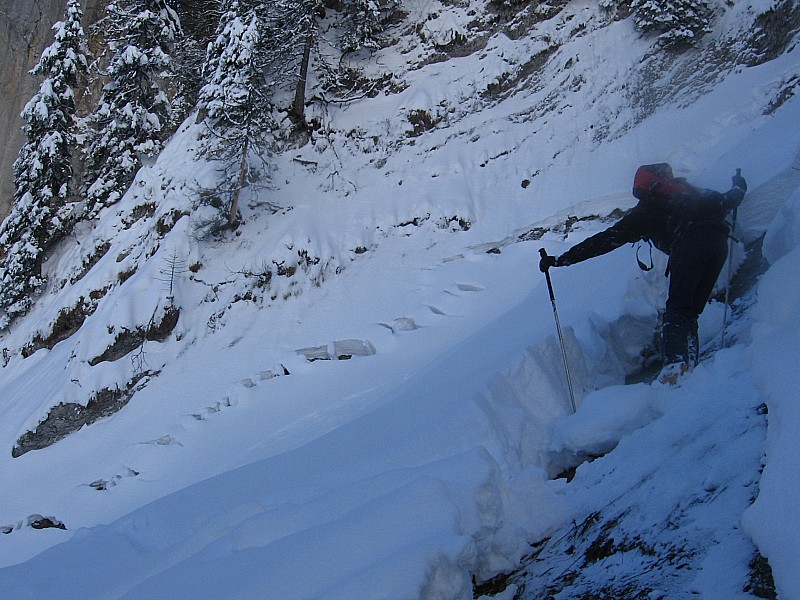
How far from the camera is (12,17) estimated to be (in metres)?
23.5

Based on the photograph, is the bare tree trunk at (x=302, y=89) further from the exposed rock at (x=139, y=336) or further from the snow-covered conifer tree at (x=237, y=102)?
the exposed rock at (x=139, y=336)

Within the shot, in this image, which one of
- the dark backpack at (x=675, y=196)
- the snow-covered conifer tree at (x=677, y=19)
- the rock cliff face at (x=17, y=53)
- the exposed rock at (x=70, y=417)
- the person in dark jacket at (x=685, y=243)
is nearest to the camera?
the person in dark jacket at (x=685, y=243)

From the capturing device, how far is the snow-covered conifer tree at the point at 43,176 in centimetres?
1717

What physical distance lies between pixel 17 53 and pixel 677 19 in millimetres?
25023

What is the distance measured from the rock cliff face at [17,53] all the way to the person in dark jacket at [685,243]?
26.1 metres

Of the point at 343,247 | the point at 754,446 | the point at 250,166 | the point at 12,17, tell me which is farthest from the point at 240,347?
the point at 12,17

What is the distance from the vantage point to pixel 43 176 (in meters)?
18.2

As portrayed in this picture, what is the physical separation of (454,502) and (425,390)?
91.1 inches

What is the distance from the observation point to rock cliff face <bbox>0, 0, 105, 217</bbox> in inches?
922

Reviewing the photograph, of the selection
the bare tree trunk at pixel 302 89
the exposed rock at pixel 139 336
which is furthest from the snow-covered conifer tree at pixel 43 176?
the bare tree trunk at pixel 302 89

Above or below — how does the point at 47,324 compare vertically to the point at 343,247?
above

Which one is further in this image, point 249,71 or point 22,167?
point 22,167

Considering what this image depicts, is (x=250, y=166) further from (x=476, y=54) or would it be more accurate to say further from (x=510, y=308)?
(x=510, y=308)

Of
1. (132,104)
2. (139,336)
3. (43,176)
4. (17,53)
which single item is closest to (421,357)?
(139,336)
